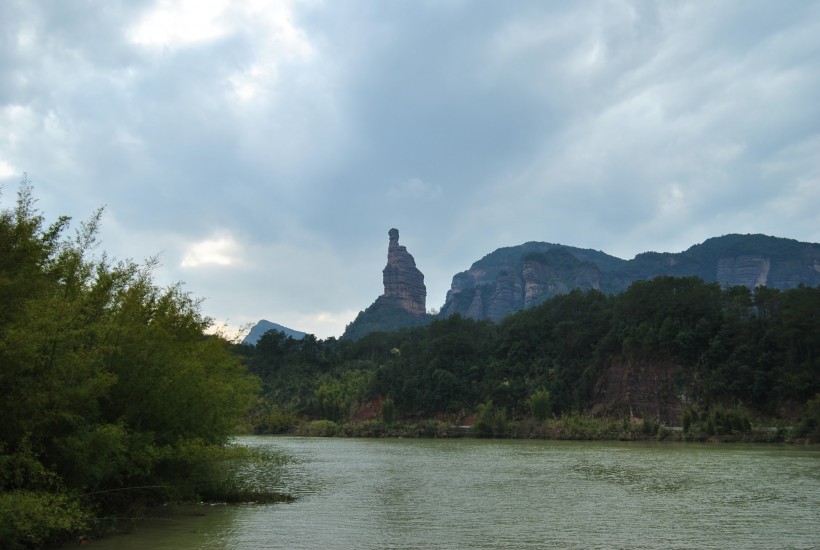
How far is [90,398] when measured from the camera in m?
14.0

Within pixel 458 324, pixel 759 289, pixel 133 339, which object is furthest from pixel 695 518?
pixel 458 324

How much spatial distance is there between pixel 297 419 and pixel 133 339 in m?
81.5

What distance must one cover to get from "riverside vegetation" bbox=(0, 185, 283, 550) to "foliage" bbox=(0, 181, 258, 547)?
A: 0.10 feet

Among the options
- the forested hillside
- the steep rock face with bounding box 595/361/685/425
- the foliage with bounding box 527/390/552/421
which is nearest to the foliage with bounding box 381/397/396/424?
the forested hillside

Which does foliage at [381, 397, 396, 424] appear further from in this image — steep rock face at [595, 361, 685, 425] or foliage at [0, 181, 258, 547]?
foliage at [0, 181, 258, 547]

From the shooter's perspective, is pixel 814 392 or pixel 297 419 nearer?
pixel 814 392

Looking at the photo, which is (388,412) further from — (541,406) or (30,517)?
(30,517)

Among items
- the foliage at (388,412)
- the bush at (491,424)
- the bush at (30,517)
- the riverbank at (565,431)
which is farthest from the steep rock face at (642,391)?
the bush at (30,517)

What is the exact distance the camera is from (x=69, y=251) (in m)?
16.1

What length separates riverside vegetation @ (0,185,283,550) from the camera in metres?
12.3

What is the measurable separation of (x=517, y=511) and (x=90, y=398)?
481 inches

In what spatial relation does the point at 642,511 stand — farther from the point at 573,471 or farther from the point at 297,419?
the point at 297,419

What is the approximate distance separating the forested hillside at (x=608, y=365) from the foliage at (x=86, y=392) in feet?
162

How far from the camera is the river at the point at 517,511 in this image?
50.5 ft
